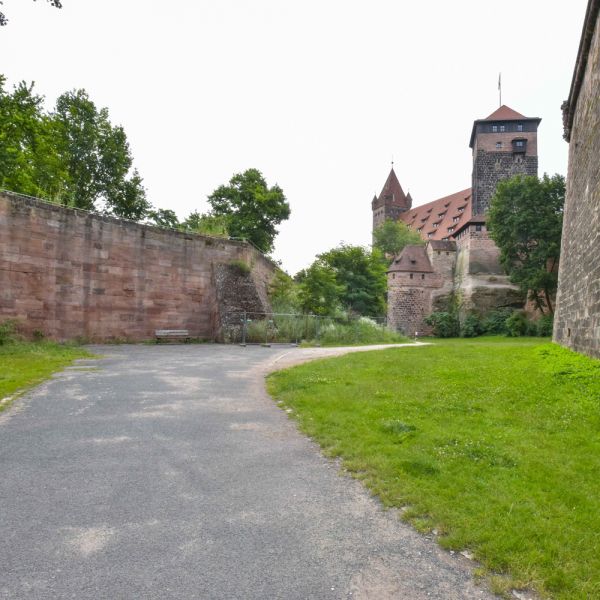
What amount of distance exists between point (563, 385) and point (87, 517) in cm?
712

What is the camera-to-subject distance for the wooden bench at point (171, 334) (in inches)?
682

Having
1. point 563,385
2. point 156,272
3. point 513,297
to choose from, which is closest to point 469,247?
point 513,297

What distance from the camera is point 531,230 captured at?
128 feet

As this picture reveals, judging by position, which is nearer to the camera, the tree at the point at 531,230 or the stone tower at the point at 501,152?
the tree at the point at 531,230

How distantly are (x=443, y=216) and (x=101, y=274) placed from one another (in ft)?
224

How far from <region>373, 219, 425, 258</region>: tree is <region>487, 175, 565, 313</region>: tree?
29.8m

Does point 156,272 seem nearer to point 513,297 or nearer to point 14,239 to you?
point 14,239

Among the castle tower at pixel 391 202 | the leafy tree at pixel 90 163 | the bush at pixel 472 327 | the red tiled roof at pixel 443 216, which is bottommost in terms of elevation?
the bush at pixel 472 327

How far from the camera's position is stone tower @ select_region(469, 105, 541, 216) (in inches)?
2100

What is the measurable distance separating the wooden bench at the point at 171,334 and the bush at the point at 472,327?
1374 inches

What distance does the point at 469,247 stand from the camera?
1886 inches

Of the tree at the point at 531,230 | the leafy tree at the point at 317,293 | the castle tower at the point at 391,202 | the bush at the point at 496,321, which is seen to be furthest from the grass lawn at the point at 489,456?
the castle tower at the point at 391,202

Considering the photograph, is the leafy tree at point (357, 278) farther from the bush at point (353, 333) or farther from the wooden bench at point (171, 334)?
the wooden bench at point (171, 334)

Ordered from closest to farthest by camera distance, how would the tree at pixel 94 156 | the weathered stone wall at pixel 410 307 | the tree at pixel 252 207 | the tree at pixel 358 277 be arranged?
the tree at pixel 94 156, the tree at pixel 252 207, the tree at pixel 358 277, the weathered stone wall at pixel 410 307
